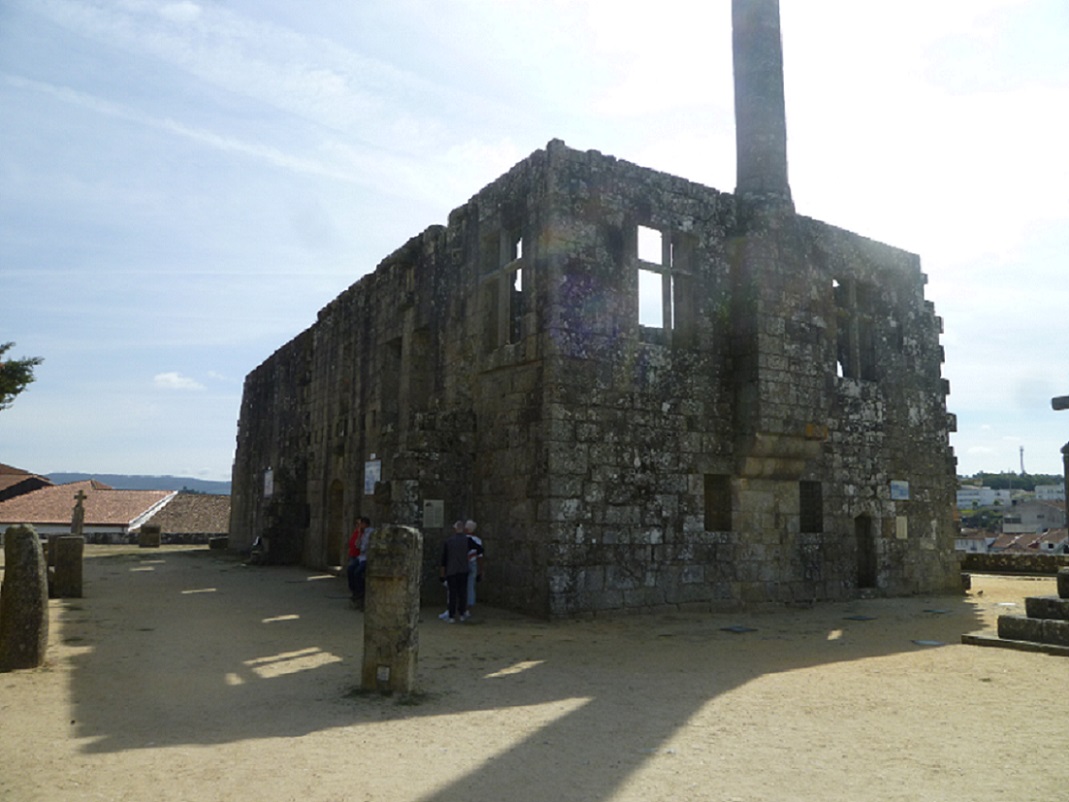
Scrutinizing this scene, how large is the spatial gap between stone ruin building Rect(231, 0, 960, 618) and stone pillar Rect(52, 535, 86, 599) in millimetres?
4441

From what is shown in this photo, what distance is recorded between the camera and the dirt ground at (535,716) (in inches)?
154

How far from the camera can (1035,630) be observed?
7922 mm

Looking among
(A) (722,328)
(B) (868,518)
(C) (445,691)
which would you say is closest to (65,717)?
(C) (445,691)

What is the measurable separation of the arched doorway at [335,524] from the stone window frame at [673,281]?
891cm

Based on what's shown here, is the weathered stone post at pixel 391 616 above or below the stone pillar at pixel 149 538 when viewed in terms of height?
above

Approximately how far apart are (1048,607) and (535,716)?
6.23 m

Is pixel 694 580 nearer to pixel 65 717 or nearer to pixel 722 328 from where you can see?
pixel 722 328

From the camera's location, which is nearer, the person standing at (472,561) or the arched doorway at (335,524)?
the person standing at (472,561)

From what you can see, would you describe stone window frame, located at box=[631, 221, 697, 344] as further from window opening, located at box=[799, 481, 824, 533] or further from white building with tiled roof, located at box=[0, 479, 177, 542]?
white building with tiled roof, located at box=[0, 479, 177, 542]

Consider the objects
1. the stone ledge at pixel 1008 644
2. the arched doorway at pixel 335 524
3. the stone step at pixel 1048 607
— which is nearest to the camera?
the stone ledge at pixel 1008 644

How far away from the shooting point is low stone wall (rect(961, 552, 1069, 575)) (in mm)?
18391

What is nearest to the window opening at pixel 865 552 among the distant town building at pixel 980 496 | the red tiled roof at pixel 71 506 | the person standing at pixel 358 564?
the person standing at pixel 358 564

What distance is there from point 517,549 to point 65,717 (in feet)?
19.3

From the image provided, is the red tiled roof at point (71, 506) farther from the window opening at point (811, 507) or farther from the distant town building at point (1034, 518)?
the distant town building at point (1034, 518)
